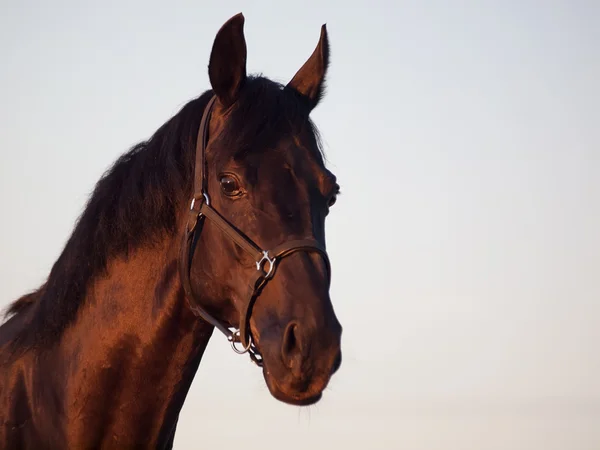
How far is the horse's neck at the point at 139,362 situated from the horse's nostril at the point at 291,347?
1.04 m

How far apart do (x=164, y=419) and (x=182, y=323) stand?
631 mm

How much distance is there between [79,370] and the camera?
17.2 ft

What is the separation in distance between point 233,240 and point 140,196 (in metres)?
0.84

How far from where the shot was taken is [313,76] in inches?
231

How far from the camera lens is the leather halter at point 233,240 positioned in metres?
4.62

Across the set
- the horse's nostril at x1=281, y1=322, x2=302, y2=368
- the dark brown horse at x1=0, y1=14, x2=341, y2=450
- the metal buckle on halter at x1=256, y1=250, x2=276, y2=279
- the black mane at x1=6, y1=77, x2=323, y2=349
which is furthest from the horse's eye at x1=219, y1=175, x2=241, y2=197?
the horse's nostril at x1=281, y1=322, x2=302, y2=368

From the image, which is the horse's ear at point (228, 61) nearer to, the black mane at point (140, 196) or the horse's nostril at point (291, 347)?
the black mane at point (140, 196)

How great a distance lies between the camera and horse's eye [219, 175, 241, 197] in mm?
4887

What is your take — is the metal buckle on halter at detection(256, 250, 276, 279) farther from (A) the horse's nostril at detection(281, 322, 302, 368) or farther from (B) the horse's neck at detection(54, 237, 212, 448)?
(B) the horse's neck at detection(54, 237, 212, 448)

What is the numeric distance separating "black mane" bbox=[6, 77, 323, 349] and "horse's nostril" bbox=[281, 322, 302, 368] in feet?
4.31

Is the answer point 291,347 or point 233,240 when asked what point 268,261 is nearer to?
point 233,240

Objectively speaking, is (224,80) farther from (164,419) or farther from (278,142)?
(164,419)

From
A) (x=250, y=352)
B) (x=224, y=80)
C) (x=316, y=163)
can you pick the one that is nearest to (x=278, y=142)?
(x=316, y=163)

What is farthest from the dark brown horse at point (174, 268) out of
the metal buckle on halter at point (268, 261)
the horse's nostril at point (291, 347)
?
the horse's nostril at point (291, 347)
